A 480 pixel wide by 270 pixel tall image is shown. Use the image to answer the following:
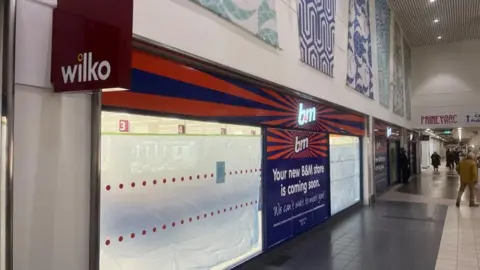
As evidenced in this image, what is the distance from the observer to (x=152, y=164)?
3.70m

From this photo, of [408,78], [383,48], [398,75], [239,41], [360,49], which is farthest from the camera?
[408,78]

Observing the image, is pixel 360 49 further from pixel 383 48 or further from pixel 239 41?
pixel 239 41

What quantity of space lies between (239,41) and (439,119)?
18581 millimetres

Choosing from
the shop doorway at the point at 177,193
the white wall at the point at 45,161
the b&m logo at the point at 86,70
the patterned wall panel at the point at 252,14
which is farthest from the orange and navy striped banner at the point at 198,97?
the patterned wall panel at the point at 252,14

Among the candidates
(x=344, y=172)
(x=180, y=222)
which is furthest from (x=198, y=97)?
(x=344, y=172)

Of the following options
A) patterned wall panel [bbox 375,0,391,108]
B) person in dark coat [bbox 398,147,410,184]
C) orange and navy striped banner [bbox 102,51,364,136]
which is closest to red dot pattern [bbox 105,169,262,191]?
orange and navy striped banner [bbox 102,51,364,136]

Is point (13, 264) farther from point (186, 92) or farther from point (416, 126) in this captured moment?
point (416, 126)

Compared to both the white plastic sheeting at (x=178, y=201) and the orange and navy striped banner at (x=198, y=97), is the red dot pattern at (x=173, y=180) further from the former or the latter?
the orange and navy striped banner at (x=198, y=97)

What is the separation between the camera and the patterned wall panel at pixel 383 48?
42.5 feet

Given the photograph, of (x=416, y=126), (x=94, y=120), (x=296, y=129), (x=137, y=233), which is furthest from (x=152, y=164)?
(x=416, y=126)

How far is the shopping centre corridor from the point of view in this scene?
17.4 ft

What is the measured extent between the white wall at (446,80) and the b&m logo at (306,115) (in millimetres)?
15536

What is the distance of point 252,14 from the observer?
5.09 m

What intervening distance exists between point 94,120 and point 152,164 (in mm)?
933
